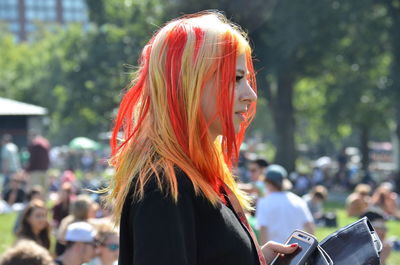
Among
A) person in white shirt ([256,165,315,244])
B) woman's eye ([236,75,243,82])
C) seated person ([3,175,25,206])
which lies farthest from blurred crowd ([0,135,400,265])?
seated person ([3,175,25,206])

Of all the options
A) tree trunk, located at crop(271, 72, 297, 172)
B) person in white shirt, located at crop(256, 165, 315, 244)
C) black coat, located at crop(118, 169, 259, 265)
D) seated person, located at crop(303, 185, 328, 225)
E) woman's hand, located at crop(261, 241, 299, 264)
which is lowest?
tree trunk, located at crop(271, 72, 297, 172)

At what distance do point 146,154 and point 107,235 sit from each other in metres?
3.59

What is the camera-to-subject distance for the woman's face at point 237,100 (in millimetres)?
1781

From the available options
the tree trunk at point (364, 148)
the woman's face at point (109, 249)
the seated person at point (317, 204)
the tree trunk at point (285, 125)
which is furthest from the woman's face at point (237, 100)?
the tree trunk at point (364, 148)

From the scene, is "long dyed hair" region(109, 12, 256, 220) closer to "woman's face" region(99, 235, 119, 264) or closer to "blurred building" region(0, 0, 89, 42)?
"woman's face" region(99, 235, 119, 264)

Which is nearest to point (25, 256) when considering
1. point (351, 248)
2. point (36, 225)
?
point (351, 248)

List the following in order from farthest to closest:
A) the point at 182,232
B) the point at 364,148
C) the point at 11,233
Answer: the point at 364,148
the point at 11,233
the point at 182,232

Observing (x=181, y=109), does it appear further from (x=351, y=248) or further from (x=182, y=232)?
(x=351, y=248)

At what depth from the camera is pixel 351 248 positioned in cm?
A: 198

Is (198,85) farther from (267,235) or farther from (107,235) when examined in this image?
(267,235)

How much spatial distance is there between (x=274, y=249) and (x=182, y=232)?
0.51m

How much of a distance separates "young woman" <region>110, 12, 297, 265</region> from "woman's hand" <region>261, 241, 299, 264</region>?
0.61 feet

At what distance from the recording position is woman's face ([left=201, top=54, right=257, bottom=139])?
178cm

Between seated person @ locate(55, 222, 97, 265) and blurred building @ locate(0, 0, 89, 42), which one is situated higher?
seated person @ locate(55, 222, 97, 265)
